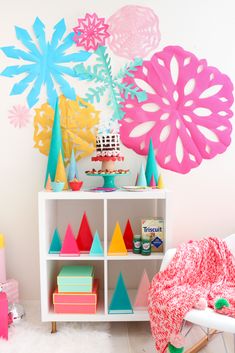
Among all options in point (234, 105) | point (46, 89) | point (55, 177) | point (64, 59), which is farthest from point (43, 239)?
point (234, 105)

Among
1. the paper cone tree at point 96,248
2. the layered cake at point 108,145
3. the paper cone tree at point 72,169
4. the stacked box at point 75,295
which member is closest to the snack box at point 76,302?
the stacked box at point 75,295

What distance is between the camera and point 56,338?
206cm

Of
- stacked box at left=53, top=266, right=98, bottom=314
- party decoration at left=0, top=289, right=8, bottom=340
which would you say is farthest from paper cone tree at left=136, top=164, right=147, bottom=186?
party decoration at left=0, top=289, right=8, bottom=340

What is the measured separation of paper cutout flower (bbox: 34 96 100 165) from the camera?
2344mm

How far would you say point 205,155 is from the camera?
7.79 feet

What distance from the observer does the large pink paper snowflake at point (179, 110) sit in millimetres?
2332

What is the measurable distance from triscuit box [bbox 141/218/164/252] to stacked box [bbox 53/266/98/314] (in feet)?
1.33

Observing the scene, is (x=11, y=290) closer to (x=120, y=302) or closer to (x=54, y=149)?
(x=120, y=302)

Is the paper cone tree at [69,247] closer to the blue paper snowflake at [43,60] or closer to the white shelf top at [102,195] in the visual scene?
the white shelf top at [102,195]

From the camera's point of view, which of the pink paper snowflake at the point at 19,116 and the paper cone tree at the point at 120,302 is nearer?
the paper cone tree at the point at 120,302

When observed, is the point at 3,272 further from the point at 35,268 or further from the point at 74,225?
the point at 74,225

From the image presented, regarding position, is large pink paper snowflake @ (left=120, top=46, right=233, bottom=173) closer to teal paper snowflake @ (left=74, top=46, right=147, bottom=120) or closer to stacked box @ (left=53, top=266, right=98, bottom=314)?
teal paper snowflake @ (left=74, top=46, right=147, bottom=120)

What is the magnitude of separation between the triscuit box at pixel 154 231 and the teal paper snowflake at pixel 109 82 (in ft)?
2.32

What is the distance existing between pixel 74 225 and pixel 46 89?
895 millimetres
